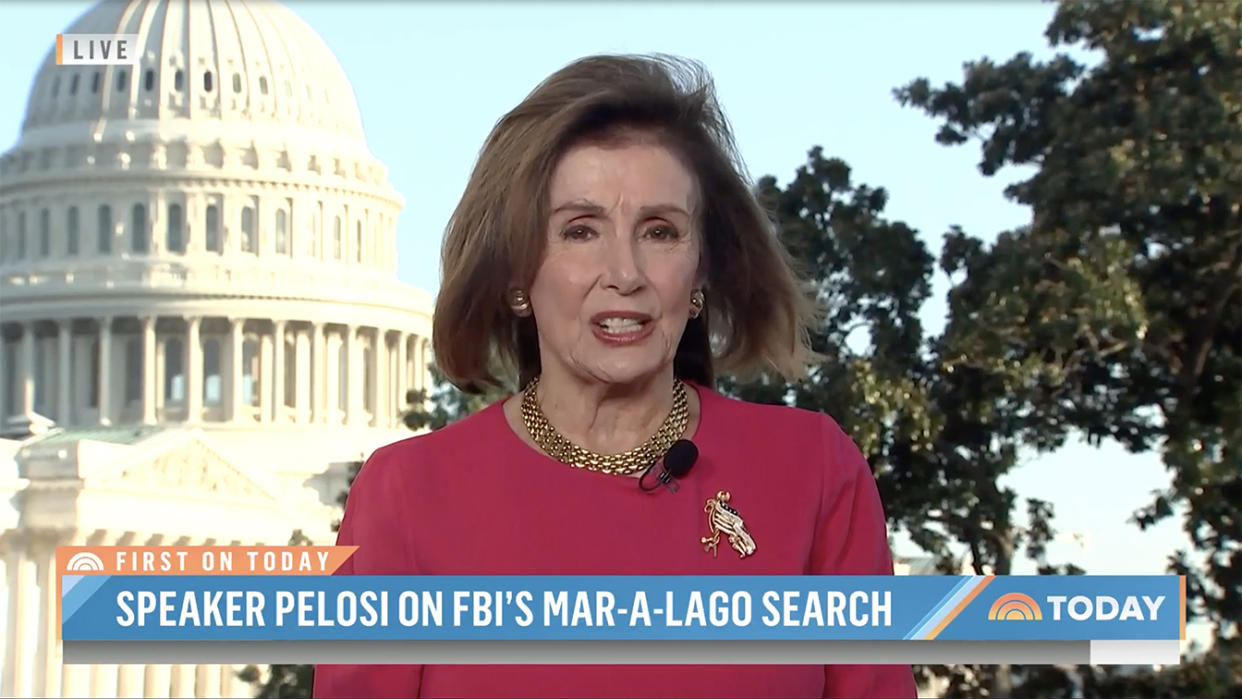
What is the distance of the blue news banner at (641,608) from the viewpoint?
402 cm

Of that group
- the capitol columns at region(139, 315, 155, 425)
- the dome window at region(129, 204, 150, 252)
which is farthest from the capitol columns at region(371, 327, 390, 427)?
the dome window at region(129, 204, 150, 252)

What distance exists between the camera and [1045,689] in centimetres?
2844

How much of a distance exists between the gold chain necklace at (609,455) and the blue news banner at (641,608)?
34cm

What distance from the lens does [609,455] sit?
4.46m

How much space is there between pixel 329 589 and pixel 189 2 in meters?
120

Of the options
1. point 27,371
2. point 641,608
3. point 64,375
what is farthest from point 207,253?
point 641,608

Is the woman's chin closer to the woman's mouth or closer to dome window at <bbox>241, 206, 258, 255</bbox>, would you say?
the woman's mouth

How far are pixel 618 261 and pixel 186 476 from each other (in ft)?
301

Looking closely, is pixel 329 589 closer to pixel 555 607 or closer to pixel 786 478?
pixel 555 607

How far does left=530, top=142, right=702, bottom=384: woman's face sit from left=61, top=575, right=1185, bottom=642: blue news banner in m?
0.47

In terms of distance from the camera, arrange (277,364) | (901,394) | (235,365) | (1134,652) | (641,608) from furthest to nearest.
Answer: (277,364), (235,365), (901,394), (1134,652), (641,608)

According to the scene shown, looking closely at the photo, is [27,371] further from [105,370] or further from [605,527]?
[605,527]

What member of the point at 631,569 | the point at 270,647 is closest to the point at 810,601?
the point at 631,569

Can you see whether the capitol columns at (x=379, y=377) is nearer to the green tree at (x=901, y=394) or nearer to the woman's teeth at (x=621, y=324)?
the green tree at (x=901, y=394)
